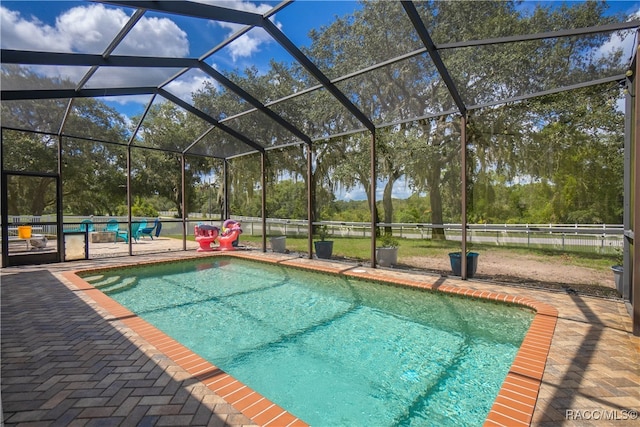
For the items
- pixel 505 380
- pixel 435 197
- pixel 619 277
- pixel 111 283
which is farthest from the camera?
pixel 435 197

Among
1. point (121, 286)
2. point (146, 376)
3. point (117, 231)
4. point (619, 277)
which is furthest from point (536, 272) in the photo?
point (117, 231)

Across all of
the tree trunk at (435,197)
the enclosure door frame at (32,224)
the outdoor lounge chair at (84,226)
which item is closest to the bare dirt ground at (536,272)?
the tree trunk at (435,197)

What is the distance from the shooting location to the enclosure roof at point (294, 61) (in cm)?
377

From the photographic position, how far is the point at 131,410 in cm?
187

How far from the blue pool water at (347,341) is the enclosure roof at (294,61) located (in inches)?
128

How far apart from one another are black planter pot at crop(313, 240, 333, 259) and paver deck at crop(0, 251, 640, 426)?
4.63 meters

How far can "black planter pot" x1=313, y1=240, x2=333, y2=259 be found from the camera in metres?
7.61

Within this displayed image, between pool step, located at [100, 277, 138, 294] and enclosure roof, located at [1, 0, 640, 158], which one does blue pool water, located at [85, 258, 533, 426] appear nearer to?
pool step, located at [100, 277, 138, 294]

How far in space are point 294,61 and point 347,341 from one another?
4573mm

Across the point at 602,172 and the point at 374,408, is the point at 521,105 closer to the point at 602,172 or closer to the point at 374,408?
the point at 602,172

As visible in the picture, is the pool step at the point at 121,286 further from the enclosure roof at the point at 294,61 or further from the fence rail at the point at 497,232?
the enclosure roof at the point at 294,61

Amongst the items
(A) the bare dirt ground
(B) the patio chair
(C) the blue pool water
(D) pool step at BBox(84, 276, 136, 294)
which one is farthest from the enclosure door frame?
(A) the bare dirt ground

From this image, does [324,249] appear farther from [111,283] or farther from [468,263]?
[111,283]

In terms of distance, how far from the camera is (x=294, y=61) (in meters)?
5.42
